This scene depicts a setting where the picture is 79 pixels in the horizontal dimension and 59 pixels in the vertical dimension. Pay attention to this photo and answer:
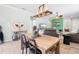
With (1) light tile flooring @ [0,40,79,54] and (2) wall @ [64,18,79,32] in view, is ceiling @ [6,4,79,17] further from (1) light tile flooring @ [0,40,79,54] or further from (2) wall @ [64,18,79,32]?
(1) light tile flooring @ [0,40,79,54]

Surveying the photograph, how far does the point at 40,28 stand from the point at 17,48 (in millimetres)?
460

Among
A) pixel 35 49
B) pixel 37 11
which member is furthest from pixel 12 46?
pixel 37 11

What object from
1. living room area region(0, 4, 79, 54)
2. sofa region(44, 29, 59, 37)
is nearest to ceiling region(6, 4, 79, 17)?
living room area region(0, 4, 79, 54)

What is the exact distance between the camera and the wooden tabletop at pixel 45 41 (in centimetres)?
195

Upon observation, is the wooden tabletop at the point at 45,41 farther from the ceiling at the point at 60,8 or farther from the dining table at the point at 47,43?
the ceiling at the point at 60,8

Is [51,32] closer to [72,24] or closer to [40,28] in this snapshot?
[40,28]

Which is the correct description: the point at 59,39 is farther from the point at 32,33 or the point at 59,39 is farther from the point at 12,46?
the point at 12,46

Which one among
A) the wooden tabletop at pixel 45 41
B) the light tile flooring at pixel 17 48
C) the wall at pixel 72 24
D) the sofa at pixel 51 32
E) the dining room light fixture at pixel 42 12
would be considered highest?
the dining room light fixture at pixel 42 12

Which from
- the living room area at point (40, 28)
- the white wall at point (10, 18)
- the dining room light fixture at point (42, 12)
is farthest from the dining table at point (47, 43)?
the dining room light fixture at point (42, 12)

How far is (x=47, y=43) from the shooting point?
1.97m

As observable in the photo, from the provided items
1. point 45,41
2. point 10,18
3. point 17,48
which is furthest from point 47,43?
point 10,18

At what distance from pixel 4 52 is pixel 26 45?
0.36 m
